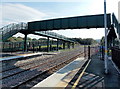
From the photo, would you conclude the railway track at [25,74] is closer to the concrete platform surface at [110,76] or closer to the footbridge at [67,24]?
the concrete platform surface at [110,76]

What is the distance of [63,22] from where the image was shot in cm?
2267

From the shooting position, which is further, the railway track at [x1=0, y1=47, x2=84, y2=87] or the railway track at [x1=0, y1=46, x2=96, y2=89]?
the railway track at [x1=0, y1=47, x2=84, y2=87]

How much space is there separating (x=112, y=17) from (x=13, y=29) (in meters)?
19.9

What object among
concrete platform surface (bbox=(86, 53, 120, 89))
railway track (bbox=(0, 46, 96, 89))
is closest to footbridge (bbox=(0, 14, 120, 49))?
concrete platform surface (bbox=(86, 53, 120, 89))

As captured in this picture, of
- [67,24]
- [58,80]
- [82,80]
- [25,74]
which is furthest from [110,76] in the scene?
[67,24]

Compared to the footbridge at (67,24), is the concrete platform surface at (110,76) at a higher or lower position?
lower

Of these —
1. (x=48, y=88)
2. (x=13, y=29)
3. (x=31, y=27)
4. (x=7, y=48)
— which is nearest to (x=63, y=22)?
(x=31, y=27)

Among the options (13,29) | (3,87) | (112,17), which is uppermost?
(112,17)

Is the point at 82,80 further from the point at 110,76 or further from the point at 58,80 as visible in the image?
the point at 110,76

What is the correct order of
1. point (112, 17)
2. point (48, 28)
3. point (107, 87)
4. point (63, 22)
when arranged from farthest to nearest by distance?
point (48, 28), point (63, 22), point (112, 17), point (107, 87)

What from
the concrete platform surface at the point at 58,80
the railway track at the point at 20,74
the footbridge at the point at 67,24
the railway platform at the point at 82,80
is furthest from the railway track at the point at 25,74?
the footbridge at the point at 67,24

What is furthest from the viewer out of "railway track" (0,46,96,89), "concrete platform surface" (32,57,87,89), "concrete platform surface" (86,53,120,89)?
"railway track" (0,46,96,89)

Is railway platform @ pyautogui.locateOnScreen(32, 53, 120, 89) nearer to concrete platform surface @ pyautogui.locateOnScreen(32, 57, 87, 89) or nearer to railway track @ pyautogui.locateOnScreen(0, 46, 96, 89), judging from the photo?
concrete platform surface @ pyautogui.locateOnScreen(32, 57, 87, 89)

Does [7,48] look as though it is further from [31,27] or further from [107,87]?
[107,87]
